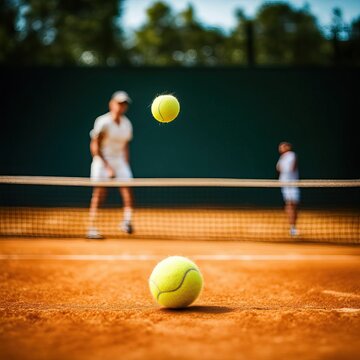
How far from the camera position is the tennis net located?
8.02 m

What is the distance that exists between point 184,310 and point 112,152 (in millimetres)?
4117

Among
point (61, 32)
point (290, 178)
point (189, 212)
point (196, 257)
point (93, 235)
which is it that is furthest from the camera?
point (61, 32)

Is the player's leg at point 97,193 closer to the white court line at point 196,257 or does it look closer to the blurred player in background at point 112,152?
the blurred player in background at point 112,152

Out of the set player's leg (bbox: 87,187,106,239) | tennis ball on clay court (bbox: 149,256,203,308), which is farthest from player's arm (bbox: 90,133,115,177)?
tennis ball on clay court (bbox: 149,256,203,308)

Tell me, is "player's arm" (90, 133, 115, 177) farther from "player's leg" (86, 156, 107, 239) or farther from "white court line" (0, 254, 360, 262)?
"white court line" (0, 254, 360, 262)

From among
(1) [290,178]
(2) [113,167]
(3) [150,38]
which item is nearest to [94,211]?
(2) [113,167]

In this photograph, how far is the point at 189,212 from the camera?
10867mm

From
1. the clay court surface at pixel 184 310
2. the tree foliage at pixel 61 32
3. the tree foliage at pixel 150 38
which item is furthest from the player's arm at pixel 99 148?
the tree foliage at pixel 61 32

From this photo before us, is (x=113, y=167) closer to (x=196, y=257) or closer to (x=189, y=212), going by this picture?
(x=196, y=257)

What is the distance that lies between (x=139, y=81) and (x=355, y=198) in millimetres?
5674

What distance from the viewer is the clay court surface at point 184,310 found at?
2709 mm

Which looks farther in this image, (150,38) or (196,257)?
(150,38)

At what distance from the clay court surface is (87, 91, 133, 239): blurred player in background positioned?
768 millimetres

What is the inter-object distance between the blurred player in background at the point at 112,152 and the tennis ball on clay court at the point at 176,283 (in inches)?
135
